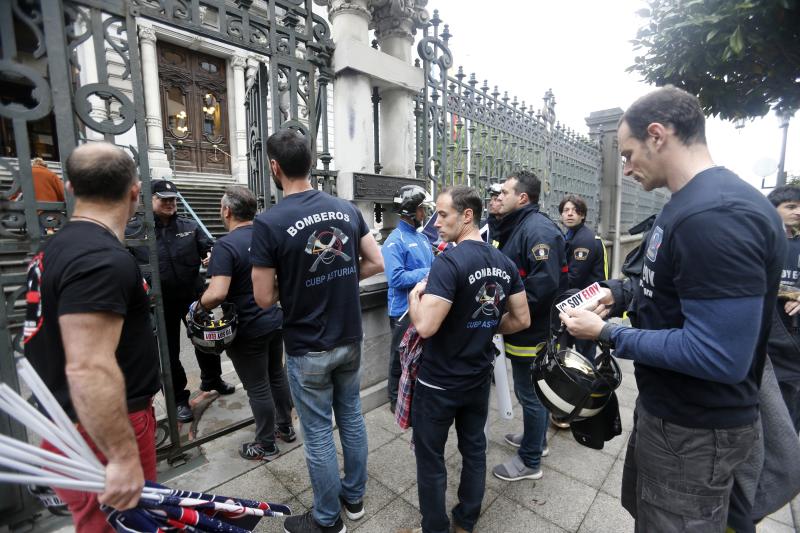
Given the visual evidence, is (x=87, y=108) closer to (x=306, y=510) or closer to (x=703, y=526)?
(x=306, y=510)

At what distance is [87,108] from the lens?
7.41ft

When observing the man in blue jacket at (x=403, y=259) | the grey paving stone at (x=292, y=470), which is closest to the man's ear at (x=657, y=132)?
the man in blue jacket at (x=403, y=259)

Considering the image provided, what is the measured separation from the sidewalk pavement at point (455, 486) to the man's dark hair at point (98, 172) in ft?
7.05

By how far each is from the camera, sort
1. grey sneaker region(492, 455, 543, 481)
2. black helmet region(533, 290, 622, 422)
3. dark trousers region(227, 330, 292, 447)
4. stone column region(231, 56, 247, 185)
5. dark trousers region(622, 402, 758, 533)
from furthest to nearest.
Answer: stone column region(231, 56, 247, 185) < dark trousers region(227, 330, 292, 447) < grey sneaker region(492, 455, 543, 481) < black helmet region(533, 290, 622, 422) < dark trousers region(622, 402, 758, 533)

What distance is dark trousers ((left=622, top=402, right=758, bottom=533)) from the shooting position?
142 cm

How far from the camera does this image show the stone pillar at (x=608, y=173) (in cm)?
980

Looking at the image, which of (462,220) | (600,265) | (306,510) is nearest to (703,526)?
(462,220)

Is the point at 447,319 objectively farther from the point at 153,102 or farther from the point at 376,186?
the point at 153,102

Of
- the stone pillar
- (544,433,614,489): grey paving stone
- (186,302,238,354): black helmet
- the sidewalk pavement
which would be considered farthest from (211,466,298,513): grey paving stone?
the stone pillar

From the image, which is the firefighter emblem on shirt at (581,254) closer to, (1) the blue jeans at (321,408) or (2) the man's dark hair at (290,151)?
Result: (1) the blue jeans at (321,408)

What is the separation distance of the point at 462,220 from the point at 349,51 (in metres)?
2.28

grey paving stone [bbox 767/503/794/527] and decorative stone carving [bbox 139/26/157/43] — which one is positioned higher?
decorative stone carving [bbox 139/26/157/43]

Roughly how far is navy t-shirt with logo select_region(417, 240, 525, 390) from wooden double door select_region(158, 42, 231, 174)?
1377 centimetres

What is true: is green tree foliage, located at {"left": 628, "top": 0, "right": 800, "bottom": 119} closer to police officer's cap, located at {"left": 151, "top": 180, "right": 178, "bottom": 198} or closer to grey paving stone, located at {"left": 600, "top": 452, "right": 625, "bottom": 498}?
grey paving stone, located at {"left": 600, "top": 452, "right": 625, "bottom": 498}
